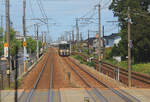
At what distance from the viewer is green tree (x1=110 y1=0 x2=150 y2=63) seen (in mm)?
36531

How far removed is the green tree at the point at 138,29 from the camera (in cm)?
3653

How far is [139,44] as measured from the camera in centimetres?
3656

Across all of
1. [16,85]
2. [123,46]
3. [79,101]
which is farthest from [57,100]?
[123,46]

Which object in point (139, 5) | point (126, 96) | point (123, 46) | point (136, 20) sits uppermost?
point (139, 5)

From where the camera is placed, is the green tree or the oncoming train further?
the oncoming train

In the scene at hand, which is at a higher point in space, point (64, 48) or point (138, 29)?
point (138, 29)

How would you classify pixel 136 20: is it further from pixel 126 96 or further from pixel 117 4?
pixel 126 96

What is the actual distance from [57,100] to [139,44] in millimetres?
25608

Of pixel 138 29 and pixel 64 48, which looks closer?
pixel 138 29

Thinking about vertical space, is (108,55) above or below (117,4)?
below

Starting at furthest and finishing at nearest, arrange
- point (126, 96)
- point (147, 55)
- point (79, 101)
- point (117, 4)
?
point (117, 4), point (147, 55), point (126, 96), point (79, 101)

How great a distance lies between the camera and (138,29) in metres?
36.8

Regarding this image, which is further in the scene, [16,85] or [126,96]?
[16,85]

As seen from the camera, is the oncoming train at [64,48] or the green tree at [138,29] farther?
the oncoming train at [64,48]
